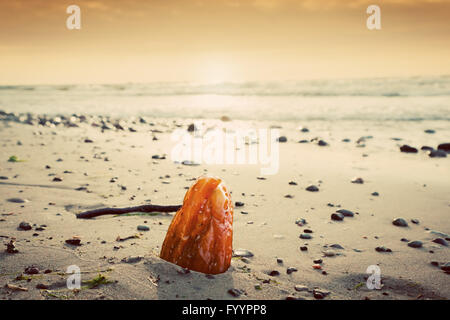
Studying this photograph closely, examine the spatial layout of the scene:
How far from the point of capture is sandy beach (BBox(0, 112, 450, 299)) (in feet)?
7.99

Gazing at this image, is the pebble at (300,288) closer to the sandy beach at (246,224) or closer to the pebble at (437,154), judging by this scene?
the sandy beach at (246,224)

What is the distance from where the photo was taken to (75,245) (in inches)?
118

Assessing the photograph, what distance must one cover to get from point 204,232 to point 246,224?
4.42 ft

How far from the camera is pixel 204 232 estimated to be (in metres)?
2.54

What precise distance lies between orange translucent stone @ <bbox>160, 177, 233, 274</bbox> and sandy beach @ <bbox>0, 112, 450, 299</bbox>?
85 millimetres

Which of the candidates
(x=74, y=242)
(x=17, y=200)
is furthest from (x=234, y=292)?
(x=17, y=200)

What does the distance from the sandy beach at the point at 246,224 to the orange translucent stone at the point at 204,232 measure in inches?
3.3

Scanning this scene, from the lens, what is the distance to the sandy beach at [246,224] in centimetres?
244

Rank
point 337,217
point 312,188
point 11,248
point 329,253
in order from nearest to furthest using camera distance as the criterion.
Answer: point 11,248
point 329,253
point 337,217
point 312,188

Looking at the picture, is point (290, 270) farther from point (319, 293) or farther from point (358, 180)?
point (358, 180)

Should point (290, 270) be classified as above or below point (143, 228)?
below
